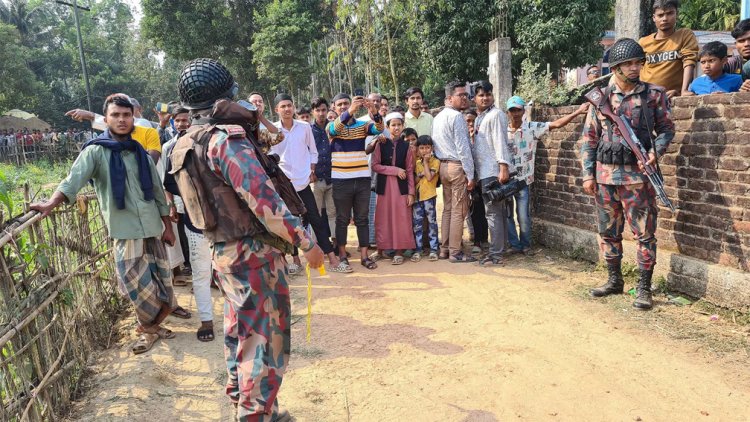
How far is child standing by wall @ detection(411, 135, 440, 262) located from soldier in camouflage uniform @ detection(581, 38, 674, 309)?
2.06 m

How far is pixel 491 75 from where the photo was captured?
8453 mm

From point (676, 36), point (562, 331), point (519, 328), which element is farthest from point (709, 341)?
point (676, 36)

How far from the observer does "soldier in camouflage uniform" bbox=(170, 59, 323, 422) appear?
2285 millimetres

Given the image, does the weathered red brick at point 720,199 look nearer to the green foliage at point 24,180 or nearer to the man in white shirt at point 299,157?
the man in white shirt at point 299,157

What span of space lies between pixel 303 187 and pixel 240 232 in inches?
123

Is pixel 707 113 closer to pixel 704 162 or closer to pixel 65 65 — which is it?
pixel 704 162

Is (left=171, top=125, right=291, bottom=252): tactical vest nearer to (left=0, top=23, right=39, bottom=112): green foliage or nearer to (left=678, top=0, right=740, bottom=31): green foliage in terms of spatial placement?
(left=678, top=0, right=740, bottom=31): green foliage

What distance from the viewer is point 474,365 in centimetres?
337

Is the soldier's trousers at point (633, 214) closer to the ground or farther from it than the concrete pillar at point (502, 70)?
closer to the ground

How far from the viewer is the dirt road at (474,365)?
2.87 metres

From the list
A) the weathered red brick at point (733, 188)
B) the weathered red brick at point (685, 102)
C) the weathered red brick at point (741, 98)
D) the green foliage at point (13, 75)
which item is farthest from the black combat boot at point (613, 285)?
the green foliage at point (13, 75)

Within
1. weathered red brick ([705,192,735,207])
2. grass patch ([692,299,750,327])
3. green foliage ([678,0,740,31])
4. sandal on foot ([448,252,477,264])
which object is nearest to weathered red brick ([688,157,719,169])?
weathered red brick ([705,192,735,207])

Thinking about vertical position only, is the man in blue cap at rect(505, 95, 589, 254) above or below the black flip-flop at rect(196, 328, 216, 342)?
above

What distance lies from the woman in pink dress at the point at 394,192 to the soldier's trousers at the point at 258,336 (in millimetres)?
3502
